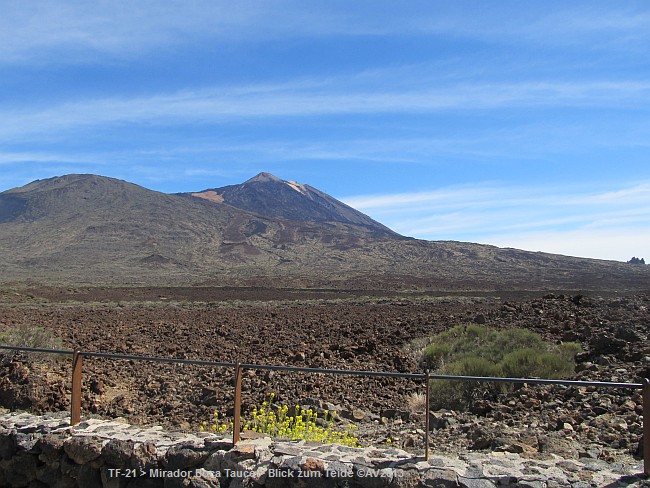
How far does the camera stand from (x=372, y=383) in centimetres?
1283

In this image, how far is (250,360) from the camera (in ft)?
52.9

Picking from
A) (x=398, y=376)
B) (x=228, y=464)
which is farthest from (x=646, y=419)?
(x=228, y=464)

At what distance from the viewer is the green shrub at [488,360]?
1125cm

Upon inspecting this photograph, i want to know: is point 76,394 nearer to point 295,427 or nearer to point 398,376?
point 295,427

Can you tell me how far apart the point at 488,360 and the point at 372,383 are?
296 cm

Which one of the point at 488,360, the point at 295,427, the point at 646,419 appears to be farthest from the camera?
the point at 488,360

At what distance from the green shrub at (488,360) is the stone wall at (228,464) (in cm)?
486

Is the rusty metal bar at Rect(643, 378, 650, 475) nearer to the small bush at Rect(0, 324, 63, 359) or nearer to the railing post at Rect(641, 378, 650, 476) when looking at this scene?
the railing post at Rect(641, 378, 650, 476)

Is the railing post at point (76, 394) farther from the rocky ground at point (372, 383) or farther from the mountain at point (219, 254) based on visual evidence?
the mountain at point (219, 254)

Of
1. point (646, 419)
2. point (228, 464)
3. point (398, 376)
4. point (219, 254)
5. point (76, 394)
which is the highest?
point (219, 254)

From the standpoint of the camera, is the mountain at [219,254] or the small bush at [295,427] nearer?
the small bush at [295,427]

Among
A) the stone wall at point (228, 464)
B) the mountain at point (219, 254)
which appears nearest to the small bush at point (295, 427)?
the stone wall at point (228, 464)

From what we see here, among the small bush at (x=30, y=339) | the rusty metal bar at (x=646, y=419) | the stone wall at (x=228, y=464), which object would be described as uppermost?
the rusty metal bar at (x=646, y=419)

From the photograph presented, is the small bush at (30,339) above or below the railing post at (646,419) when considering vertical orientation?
below
